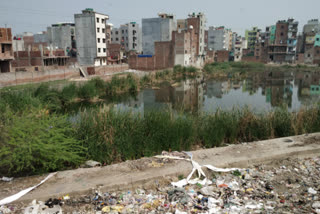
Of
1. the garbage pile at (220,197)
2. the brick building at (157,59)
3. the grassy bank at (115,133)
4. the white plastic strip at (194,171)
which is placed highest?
the brick building at (157,59)

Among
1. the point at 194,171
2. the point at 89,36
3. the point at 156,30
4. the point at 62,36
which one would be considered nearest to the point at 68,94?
the point at 194,171

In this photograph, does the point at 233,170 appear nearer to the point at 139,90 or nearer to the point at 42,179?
the point at 42,179

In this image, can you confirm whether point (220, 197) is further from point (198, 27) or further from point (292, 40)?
point (292, 40)

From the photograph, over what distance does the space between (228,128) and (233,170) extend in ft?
6.01

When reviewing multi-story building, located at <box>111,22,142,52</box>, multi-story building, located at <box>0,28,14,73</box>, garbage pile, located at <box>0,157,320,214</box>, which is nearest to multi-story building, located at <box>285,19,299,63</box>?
multi-story building, located at <box>111,22,142,52</box>

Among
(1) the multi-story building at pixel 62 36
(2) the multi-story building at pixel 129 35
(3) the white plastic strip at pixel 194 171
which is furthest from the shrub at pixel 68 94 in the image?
(2) the multi-story building at pixel 129 35

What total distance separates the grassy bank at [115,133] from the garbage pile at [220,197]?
70 centimetres

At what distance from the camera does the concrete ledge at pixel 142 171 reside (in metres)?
3.00

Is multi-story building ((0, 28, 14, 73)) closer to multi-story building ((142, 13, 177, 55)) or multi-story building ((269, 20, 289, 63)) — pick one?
multi-story building ((142, 13, 177, 55))

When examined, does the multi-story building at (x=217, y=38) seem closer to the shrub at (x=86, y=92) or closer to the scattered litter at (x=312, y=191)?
the shrub at (x=86, y=92)

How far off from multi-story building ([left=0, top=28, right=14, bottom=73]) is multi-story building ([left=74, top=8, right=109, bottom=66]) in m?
10.1

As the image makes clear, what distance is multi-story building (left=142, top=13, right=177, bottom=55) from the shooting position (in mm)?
36875

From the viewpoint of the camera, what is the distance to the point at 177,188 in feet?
10.4

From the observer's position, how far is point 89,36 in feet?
98.7
